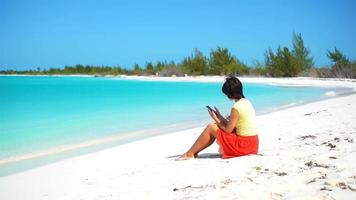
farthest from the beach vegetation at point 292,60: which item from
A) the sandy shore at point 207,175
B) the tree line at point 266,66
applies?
the sandy shore at point 207,175

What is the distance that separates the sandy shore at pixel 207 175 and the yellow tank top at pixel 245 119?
0.30 m

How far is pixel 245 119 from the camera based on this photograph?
3.94 m

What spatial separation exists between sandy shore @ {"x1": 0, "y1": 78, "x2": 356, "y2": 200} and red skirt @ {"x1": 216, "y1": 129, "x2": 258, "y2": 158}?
0.14 metres

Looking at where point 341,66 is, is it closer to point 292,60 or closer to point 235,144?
point 292,60

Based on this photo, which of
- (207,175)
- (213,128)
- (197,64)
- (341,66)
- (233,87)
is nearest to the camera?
(207,175)

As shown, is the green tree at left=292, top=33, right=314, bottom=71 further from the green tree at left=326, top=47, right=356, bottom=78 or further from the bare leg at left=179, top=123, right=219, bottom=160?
the bare leg at left=179, top=123, right=219, bottom=160

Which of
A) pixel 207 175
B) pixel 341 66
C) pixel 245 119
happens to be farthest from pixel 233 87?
pixel 341 66

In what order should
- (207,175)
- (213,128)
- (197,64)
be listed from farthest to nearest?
(197,64) < (213,128) < (207,175)

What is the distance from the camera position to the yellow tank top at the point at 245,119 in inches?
154

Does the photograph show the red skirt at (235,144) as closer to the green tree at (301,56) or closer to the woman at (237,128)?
the woman at (237,128)

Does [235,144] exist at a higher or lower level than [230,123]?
lower

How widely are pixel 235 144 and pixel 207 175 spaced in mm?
747

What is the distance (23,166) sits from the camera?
4801 millimetres

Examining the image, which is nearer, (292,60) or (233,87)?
(233,87)
